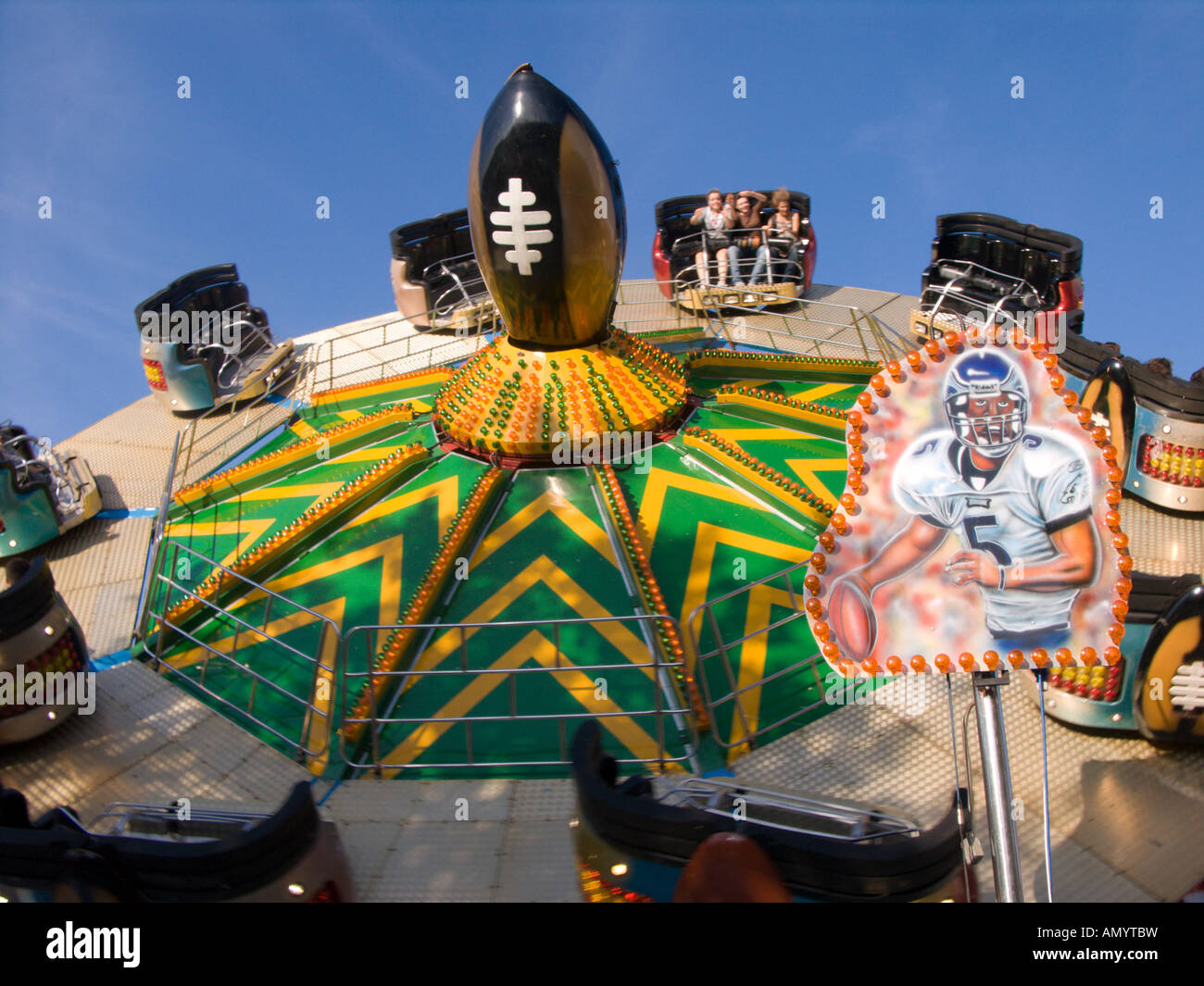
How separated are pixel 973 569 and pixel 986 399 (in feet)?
2.20

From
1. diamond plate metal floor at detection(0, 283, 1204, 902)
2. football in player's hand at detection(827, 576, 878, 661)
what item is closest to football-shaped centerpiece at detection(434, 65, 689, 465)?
diamond plate metal floor at detection(0, 283, 1204, 902)

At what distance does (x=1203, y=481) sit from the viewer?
874 centimetres

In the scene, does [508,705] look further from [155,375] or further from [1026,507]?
[155,375]

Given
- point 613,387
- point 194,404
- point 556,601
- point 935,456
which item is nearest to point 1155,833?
point 935,456

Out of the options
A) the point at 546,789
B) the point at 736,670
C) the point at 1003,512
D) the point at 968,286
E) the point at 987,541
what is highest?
the point at 968,286

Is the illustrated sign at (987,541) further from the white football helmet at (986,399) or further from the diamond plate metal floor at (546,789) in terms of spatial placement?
the diamond plate metal floor at (546,789)

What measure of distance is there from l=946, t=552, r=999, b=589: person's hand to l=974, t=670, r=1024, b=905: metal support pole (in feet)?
1.26

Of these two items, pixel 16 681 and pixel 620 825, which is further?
pixel 16 681

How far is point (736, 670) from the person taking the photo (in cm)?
687

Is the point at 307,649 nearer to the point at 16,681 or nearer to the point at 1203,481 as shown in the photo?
the point at 16,681

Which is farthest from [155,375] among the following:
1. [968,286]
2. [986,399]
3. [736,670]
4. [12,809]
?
[986,399]

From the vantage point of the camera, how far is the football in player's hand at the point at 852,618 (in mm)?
3752

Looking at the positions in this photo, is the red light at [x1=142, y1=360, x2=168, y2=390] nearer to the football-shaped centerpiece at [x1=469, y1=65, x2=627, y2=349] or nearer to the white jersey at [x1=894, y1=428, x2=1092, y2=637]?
the football-shaped centerpiece at [x1=469, y1=65, x2=627, y2=349]
